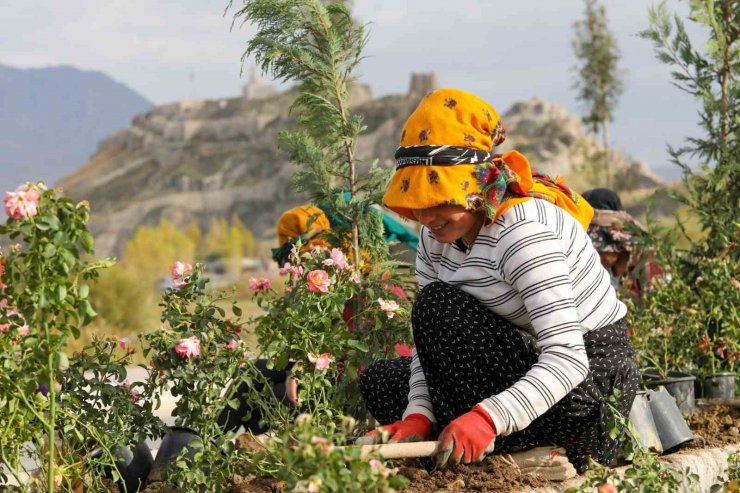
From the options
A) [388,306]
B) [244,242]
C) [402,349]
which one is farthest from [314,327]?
[244,242]

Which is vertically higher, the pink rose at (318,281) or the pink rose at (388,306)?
the pink rose at (318,281)

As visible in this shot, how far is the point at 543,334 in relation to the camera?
101 inches

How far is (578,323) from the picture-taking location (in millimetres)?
2615

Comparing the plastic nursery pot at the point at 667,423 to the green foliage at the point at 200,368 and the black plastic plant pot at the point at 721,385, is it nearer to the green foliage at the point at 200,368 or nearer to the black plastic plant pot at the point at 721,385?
the black plastic plant pot at the point at 721,385

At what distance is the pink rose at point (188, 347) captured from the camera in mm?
2756

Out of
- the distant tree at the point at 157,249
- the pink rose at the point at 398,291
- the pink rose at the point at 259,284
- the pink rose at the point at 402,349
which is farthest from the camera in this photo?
the distant tree at the point at 157,249

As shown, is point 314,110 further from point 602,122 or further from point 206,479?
point 602,122

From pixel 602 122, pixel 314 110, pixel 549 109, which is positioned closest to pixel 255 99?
pixel 549 109

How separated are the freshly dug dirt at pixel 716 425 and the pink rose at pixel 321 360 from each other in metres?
1.31

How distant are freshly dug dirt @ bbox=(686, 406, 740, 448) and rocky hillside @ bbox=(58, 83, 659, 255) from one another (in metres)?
73.6

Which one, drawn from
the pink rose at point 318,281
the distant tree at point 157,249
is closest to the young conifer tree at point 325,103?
the pink rose at point 318,281

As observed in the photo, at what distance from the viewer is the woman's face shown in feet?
8.69

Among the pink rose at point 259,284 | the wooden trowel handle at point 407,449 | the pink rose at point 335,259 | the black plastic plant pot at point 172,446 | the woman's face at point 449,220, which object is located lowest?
the black plastic plant pot at point 172,446

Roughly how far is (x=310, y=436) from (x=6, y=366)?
85 centimetres
